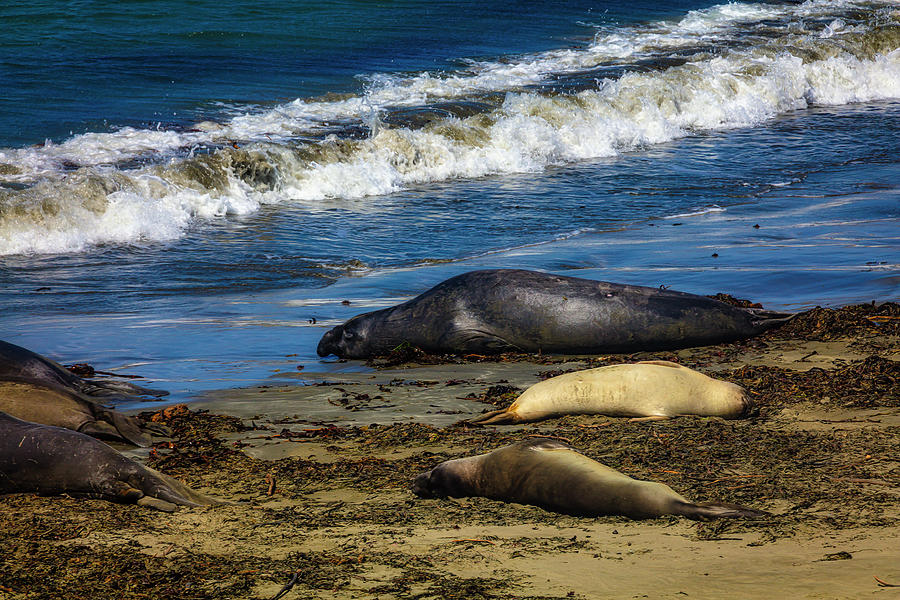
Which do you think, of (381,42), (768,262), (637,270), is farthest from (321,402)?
(381,42)

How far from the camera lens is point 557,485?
141 inches

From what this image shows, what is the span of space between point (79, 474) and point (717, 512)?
94.9 inches

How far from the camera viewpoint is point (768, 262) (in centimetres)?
862

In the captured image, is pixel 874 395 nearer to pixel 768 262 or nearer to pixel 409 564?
pixel 409 564

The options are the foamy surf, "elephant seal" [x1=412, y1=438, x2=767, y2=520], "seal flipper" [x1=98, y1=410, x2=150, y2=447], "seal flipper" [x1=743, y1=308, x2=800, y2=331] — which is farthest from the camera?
the foamy surf

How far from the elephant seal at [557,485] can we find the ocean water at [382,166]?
99.7 inches

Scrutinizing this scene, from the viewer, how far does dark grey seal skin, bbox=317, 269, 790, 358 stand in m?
6.54

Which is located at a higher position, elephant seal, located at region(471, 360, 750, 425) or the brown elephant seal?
the brown elephant seal

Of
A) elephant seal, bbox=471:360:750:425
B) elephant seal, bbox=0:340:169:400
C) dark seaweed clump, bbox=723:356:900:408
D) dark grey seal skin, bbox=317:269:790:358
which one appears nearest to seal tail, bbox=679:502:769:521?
elephant seal, bbox=471:360:750:425

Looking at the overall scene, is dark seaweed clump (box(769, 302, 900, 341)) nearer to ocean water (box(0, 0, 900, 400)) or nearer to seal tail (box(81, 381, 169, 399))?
ocean water (box(0, 0, 900, 400))

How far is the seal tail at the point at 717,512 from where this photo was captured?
3234mm

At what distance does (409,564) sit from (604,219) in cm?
916

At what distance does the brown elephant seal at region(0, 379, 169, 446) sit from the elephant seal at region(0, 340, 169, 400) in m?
0.16

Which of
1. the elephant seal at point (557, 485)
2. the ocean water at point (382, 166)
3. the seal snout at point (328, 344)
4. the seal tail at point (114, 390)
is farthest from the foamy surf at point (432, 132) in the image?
the elephant seal at point (557, 485)
